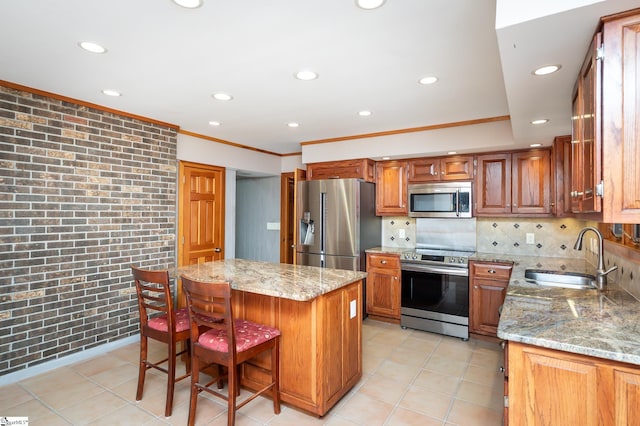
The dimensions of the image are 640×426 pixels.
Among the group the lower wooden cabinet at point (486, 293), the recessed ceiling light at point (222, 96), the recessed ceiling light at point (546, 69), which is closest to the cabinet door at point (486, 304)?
the lower wooden cabinet at point (486, 293)

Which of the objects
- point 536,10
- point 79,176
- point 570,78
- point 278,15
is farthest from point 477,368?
point 79,176

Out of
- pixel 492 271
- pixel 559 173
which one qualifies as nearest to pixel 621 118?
pixel 559 173

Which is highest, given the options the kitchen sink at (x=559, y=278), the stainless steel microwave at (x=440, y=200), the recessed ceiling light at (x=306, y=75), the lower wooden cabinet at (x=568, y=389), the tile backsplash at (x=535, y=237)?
the recessed ceiling light at (x=306, y=75)

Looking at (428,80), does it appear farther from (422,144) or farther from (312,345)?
(312,345)

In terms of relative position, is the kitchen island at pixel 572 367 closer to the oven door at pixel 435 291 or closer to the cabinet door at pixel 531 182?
the oven door at pixel 435 291

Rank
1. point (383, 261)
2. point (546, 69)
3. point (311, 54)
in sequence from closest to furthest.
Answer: point (546, 69) < point (311, 54) < point (383, 261)

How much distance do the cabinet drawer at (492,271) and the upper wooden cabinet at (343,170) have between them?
1.67 m

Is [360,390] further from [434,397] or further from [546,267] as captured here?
[546,267]

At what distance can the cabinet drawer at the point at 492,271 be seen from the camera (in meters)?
3.36

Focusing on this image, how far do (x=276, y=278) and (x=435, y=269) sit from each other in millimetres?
2067

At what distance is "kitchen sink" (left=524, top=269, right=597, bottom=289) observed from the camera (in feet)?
8.07

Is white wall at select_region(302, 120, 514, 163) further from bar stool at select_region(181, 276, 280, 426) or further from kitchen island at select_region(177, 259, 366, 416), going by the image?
bar stool at select_region(181, 276, 280, 426)

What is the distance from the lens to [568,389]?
1284 millimetres

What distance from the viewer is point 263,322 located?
241 centimetres
